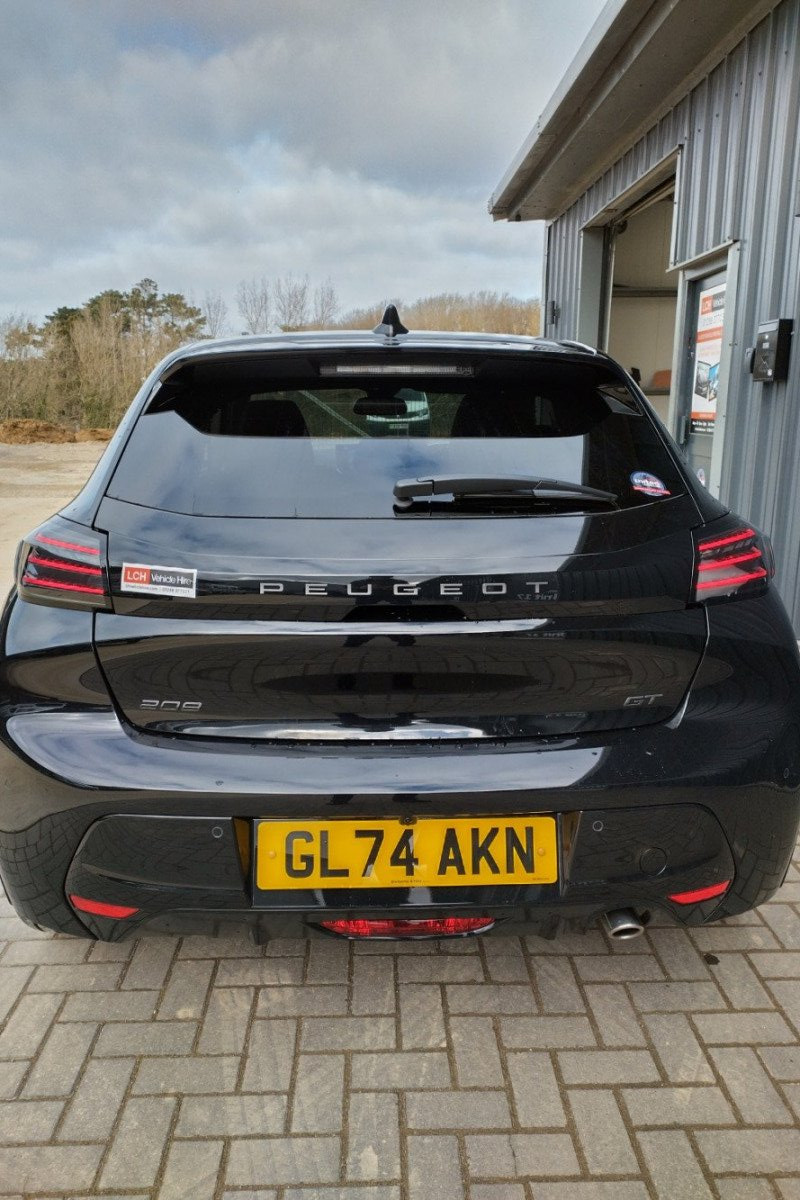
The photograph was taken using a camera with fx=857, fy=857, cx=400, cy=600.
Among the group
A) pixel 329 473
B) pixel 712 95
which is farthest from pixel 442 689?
pixel 712 95

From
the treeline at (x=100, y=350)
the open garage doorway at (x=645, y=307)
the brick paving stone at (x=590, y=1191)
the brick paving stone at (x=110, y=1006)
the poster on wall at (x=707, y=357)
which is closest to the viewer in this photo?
the brick paving stone at (x=590, y=1191)

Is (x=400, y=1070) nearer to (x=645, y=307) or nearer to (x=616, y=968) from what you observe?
(x=616, y=968)

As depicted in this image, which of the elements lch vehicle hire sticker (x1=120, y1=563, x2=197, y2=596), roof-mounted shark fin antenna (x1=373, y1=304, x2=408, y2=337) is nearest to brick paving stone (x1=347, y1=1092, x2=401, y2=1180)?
lch vehicle hire sticker (x1=120, y1=563, x2=197, y2=596)

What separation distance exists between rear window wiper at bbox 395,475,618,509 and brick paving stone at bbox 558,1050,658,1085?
1.21 meters

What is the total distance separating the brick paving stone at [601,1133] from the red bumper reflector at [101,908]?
3.25 feet

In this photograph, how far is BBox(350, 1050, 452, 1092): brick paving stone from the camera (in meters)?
1.82

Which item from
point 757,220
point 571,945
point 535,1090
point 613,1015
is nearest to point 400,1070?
point 535,1090

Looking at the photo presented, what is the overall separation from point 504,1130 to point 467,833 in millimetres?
599

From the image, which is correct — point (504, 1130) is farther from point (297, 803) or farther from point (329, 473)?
point (329, 473)

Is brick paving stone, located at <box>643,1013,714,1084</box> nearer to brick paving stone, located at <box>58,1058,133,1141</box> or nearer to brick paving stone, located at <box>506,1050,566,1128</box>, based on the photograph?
brick paving stone, located at <box>506,1050,566,1128</box>

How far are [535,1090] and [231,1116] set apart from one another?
628mm

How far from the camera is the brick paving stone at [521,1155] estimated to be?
1603mm

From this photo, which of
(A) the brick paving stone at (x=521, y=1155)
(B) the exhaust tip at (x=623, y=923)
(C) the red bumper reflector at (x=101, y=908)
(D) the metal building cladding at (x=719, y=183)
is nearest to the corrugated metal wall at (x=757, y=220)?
(D) the metal building cladding at (x=719, y=183)

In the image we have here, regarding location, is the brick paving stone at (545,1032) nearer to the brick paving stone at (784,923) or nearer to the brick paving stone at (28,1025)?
the brick paving stone at (784,923)
